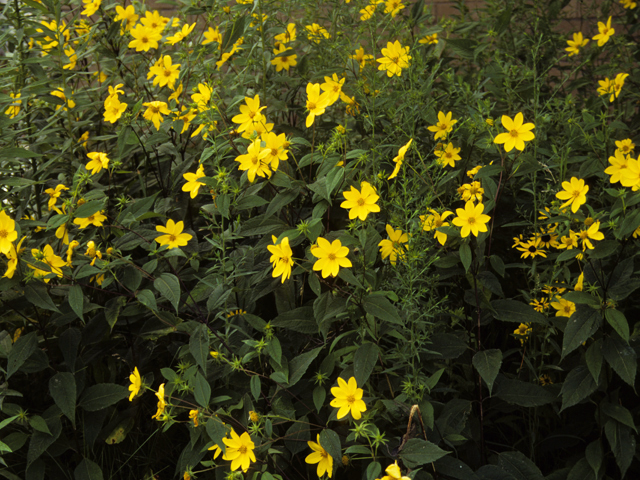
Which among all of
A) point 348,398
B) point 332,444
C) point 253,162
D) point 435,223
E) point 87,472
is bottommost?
point 87,472

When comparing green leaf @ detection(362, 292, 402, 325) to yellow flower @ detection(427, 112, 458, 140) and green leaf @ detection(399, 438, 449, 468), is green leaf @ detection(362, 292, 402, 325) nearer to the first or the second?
green leaf @ detection(399, 438, 449, 468)

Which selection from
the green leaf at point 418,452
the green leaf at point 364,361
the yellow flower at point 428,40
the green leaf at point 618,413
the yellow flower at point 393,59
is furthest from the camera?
the yellow flower at point 428,40

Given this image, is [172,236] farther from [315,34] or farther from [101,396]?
[315,34]

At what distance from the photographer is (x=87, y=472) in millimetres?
1521

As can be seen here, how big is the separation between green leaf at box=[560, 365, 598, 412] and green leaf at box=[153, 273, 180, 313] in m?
0.92

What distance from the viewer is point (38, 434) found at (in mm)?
1513

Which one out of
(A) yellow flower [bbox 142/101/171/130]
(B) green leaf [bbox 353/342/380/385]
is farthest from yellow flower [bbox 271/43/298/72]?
(B) green leaf [bbox 353/342/380/385]

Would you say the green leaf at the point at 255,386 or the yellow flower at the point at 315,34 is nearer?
the green leaf at the point at 255,386

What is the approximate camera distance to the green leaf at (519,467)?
134 cm

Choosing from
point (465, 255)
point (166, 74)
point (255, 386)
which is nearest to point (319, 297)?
point (255, 386)

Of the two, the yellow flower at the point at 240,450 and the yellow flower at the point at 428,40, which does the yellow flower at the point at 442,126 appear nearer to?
the yellow flower at the point at 428,40

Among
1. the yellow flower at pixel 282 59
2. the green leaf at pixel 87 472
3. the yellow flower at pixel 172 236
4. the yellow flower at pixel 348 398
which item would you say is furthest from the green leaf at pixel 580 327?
the yellow flower at pixel 282 59

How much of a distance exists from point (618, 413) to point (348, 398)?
2.23ft

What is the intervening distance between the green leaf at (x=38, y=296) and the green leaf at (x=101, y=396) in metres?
0.29
